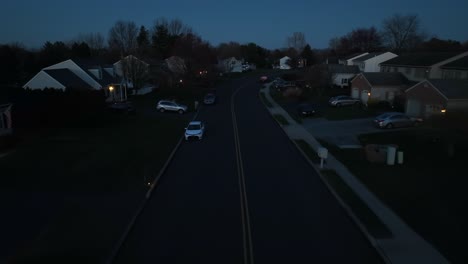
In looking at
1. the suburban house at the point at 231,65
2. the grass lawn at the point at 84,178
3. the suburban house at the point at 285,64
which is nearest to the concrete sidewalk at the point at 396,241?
the grass lawn at the point at 84,178

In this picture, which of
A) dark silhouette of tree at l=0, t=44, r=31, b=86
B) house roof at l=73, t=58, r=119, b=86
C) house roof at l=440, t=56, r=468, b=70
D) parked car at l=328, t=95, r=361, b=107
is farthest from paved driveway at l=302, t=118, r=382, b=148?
dark silhouette of tree at l=0, t=44, r=31, b=86

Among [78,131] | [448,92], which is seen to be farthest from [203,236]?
[448,92]

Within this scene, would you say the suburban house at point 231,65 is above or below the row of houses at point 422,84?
above

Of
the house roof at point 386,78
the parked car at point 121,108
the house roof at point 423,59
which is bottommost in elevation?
the parked car at point 121,108

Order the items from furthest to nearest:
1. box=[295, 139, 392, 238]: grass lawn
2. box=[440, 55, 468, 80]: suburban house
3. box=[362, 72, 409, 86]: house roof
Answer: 1. box=[362, 72, 409, 86]: house roof
2. box=[440, 55, 468, 80]: suburban house
3. box=[295, 139, 392, 238]: grass lawn

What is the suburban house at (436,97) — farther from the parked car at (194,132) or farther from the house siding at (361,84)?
the parked car at (194,132)

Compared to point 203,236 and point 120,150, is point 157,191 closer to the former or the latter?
point 203,236

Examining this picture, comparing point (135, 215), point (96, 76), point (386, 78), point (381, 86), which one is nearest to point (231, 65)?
point (96, 76)

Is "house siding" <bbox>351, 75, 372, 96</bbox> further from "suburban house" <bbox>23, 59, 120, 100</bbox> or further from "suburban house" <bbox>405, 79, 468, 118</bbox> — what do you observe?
"suburban house" <bbox>23, 59, 120, 100</bbox>
